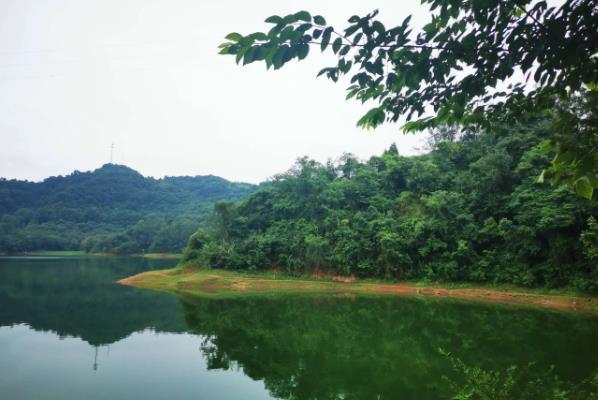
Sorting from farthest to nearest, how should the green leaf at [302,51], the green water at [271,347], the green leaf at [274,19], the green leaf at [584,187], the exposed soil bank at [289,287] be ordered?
the exposed soil bank at [289,287] → the green water at [271,347] → the green leaf at [302,51] → the green leaf at [274,19] → the green leaf at [584,187]

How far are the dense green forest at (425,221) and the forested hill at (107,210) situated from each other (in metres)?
43.1

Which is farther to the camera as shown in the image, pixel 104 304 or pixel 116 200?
pixel 116 200

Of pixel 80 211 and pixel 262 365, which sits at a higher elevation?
pixel 80 211

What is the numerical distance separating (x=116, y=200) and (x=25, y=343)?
102 m

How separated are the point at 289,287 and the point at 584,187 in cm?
3207

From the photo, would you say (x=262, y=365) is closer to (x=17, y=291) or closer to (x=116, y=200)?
(x=17, y=291)

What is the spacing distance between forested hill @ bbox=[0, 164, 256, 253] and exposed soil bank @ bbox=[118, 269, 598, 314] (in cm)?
4460

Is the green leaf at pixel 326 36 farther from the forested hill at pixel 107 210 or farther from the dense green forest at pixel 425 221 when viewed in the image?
the forested hill at pixel 107 210

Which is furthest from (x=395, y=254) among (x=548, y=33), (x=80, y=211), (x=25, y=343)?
(x=80, y=211)

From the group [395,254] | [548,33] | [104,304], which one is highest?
[548,33]

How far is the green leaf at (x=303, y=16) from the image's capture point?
2.10m

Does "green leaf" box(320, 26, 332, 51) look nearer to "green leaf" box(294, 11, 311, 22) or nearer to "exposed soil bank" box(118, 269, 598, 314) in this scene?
"green leaf" box(294, 11, 311, 22)

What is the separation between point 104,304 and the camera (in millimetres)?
24734

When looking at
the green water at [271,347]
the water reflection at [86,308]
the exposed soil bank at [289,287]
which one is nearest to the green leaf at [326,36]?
the green water at [271,347]
